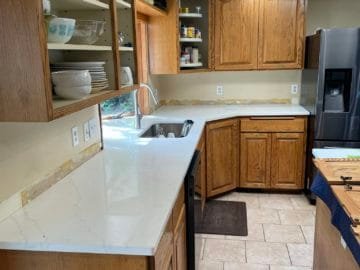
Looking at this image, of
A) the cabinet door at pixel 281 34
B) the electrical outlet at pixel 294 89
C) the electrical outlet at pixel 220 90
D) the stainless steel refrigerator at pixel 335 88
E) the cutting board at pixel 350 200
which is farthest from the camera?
the electrical outlet at pixel 220 90

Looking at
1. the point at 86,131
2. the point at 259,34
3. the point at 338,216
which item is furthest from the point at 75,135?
the point at 259,34

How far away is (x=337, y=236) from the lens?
1.67m

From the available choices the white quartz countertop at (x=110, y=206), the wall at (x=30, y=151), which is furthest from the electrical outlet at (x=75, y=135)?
the white quartz countertop at (x=110, y=206)

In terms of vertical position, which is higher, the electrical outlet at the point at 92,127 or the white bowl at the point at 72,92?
the white bowl at the point at 72,92

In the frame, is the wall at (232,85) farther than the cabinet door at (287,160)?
Yes

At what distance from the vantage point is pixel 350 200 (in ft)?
4.68

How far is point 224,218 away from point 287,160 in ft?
3.09

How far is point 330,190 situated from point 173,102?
8.99 ft

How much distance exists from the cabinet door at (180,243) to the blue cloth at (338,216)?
27.5 inches

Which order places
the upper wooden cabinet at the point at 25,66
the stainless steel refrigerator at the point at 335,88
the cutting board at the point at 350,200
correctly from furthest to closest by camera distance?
the stainless steel refrigerator at the point at 335,88, the cutting board at the point at 350,200, the upper wooden cabinet at the point at 25,66

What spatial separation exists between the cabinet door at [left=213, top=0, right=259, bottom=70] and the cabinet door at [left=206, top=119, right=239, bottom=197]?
676mm

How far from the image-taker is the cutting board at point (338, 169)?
5.36 ft

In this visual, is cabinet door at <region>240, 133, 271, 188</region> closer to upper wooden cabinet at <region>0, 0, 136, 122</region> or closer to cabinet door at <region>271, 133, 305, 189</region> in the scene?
cabinet door at <region>271, 133, 305, 189</region>

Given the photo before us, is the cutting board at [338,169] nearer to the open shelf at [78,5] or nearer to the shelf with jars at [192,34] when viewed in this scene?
the open shelf at [78,5]
